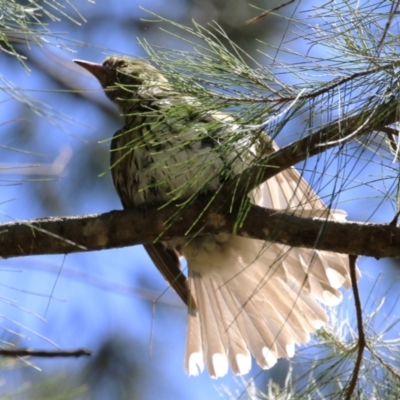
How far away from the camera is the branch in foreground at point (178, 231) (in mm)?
2250

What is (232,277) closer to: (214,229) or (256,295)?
(256,295)

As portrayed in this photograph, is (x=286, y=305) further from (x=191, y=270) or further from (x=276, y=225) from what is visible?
(x=276, y=225)

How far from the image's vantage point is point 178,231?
250 centimetres

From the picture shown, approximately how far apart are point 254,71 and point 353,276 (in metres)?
0.66

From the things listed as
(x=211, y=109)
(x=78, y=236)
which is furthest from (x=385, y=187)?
(x=78, y=236)

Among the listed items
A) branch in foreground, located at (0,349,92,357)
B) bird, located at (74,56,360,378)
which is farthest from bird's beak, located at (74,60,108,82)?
branch in foreground, located at (0,349,92,357)

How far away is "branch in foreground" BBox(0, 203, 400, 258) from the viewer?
2250 millimetres

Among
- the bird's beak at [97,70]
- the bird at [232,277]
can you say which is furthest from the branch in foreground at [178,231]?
the bird's beak at [97,70]

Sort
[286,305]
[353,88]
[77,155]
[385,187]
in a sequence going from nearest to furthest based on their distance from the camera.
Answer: [353,88], [385,187], [286,305], [77,155]

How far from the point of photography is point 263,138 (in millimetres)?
2002

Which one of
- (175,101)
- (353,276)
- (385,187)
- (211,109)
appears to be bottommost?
(353,276)

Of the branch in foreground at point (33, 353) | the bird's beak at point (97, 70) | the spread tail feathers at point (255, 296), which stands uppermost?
the bird's beak at point (97, 70)

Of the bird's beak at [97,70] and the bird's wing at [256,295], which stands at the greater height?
the bird's beak at [97,70]

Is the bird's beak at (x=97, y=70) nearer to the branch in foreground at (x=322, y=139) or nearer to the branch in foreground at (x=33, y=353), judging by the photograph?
the branch in foreground at (x=322, y=139)
